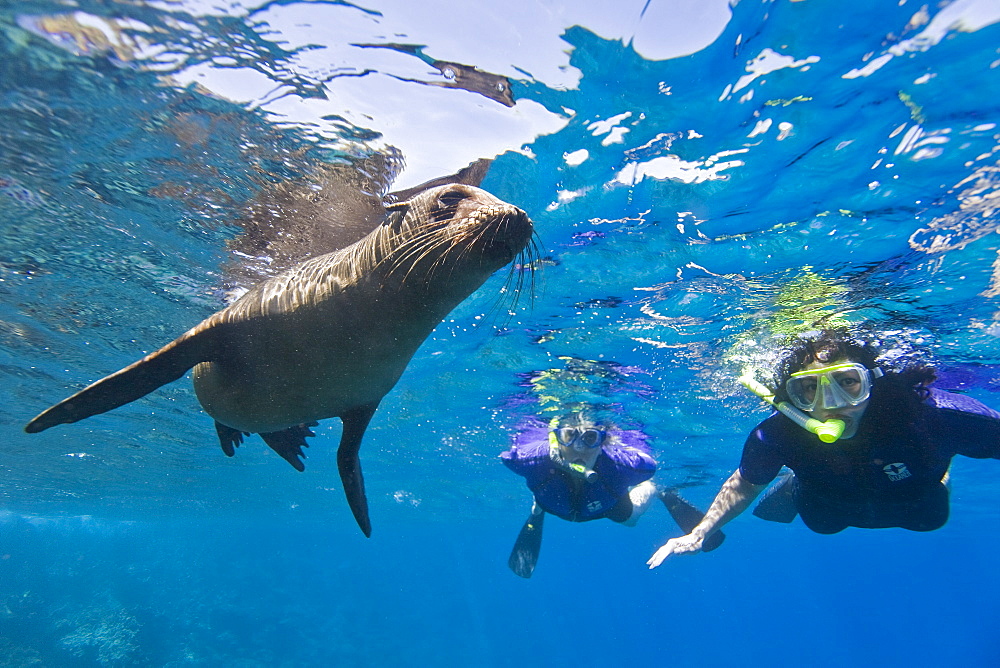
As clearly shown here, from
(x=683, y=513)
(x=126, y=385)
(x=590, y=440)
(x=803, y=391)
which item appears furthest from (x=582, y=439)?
(x=126, y=385)

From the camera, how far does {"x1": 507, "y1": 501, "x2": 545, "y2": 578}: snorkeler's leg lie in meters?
9.91

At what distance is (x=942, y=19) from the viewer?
12.5ft

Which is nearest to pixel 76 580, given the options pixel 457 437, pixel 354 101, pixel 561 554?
pixel 561 554

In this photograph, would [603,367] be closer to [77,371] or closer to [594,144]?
[594,144]

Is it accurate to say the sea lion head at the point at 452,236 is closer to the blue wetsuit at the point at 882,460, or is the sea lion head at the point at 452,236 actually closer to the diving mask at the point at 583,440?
the blue wetsuit at the point at 882,460

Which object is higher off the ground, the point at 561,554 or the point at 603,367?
the point at 603,367

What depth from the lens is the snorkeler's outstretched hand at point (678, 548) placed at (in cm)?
514

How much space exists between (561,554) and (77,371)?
6809 cm

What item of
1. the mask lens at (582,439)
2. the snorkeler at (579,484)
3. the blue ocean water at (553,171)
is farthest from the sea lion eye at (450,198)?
the mask lens at (582,439)

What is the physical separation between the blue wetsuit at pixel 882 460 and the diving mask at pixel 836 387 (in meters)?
0.31

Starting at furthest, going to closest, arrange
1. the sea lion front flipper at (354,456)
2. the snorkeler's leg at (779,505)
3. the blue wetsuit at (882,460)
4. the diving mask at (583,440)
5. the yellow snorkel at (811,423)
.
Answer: the diving mask at (583,440)
the snorkeler's leg at (779,505)
the yellow snorkel at (811,423)
the blue wetsuit at (882,460)
the sea lion front flipper at (354,456)

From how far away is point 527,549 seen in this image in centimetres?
1038

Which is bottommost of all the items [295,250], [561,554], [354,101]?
[561,554]

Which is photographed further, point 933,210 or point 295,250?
point 295,250
